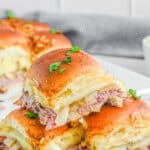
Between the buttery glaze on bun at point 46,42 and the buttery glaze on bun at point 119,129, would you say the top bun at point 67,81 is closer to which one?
the buttery glaze on bun at point 119,129

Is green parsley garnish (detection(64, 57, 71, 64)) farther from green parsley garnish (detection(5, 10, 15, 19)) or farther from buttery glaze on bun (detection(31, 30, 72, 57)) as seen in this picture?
green parsley garnish (detection(5, 10, 15, 19))

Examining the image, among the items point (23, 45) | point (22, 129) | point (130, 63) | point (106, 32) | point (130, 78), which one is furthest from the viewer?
point (106, 32)

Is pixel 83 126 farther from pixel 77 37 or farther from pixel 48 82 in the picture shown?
pixel 77 37

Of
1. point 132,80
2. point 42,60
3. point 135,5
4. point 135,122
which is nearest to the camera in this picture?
point 135,122

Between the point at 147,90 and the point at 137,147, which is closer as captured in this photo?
the point at 137,147

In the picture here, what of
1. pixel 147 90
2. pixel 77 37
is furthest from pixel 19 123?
pixel 77 37

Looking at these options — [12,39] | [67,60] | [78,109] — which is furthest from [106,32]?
[78,109]

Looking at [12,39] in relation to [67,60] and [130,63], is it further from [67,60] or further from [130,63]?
[67,60]

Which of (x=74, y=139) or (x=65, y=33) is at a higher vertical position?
(x=74, y=139)

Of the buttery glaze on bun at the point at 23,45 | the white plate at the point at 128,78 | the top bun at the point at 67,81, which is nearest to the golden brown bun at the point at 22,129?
the top bun at the point at 67,81
